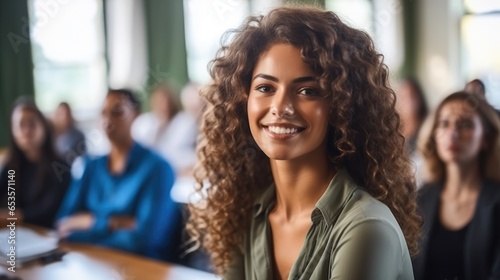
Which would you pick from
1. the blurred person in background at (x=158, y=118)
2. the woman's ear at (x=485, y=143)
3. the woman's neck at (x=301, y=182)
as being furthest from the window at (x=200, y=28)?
the woman's neck at (x=301, y=182)

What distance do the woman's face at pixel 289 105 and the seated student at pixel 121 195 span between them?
118 centimetres

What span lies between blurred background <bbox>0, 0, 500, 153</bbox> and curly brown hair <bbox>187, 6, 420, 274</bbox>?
3.97 ft

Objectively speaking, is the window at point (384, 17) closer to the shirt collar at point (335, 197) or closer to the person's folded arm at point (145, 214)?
the person's folded arm at point (145, 214)

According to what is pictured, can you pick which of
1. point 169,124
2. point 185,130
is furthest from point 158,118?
point 185,130

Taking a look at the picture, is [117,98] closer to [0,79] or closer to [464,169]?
[0,79]

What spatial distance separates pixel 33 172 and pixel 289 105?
174 cm

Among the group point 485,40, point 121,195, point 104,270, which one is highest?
point 485,40

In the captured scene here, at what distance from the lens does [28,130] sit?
7.92ft

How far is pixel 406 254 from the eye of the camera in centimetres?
100

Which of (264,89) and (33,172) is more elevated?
(264,89)

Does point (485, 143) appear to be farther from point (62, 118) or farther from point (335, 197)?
point (62, 118)

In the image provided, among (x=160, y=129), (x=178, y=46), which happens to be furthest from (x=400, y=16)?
(x=160, y=129)

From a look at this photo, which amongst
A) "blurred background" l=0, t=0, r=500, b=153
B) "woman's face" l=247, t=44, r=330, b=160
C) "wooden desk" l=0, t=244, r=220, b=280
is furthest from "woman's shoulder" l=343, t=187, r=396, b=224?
"blurred background" l=0, t=0, r=500, b=153

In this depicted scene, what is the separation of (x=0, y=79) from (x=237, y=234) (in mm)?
1931
